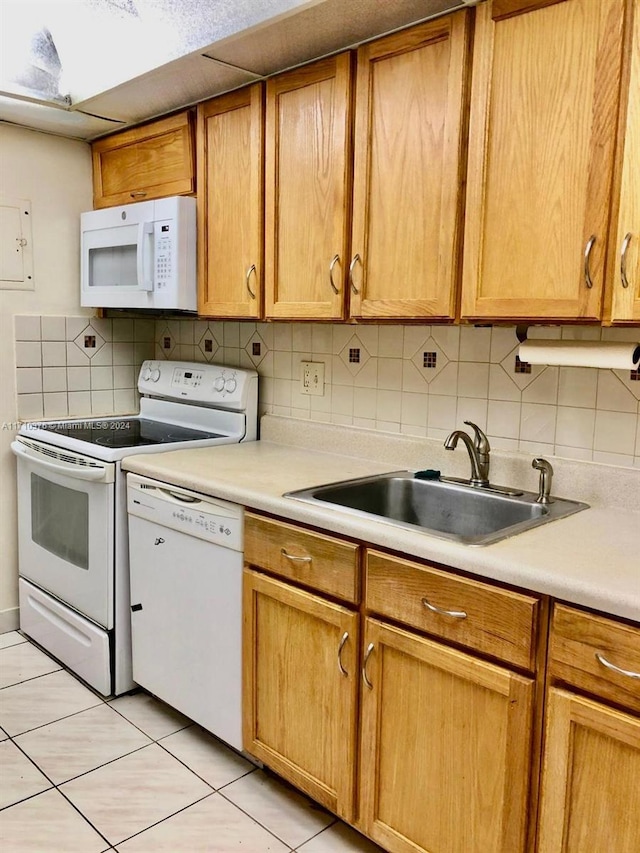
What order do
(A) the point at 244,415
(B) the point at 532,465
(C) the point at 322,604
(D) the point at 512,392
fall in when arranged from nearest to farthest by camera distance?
1. (C) the point at 322,604
2. (B) the point at 532,465
3. (D) the point at 512,392
4. (A) the point at 244,415

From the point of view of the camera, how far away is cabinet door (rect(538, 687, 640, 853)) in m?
1.19

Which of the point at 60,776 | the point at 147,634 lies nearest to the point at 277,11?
the point at 147,634

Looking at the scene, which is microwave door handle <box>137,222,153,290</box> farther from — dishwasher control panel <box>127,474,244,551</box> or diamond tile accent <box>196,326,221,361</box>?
dishwasher control panel <box>127,474,244,551</box>

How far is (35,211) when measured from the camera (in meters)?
2.81

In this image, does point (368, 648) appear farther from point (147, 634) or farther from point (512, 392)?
point (147, 634)

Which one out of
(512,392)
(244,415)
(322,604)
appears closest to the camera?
(322,604)

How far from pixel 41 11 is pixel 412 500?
82.1 inches

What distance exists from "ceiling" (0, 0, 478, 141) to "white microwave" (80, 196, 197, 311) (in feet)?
1.15

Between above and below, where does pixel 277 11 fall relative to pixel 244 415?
above

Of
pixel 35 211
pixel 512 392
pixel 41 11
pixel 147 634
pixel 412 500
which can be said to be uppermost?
pixel 41 11

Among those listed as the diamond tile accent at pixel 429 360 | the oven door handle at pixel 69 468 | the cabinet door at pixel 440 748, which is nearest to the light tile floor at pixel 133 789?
the cabinet door at pixel 440 748

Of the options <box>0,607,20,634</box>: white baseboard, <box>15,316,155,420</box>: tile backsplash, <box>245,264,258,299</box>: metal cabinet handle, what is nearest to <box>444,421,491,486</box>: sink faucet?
<box>245,264,258,299</box>: metal cabinet handle

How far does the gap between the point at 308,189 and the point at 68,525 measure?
147 centimetres

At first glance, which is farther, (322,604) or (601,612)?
(322,604)
